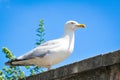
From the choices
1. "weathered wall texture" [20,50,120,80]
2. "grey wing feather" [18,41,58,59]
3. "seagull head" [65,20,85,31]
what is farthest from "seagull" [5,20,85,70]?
"weathered wall texture" [20,50,120,80]

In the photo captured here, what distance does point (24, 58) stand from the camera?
9375 millimetres

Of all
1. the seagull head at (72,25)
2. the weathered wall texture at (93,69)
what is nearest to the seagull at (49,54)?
the seagull head at (72,25)

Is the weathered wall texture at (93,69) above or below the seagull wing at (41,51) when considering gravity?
below

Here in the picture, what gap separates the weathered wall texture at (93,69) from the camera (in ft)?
21.8

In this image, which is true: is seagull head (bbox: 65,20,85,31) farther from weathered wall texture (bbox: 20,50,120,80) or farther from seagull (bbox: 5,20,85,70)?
weathered wall texture (bbox: 20,50,120,80)

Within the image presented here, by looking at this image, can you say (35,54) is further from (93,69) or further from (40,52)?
(93,69)

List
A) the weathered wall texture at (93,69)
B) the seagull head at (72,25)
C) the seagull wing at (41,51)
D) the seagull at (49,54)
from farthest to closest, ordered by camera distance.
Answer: the seagull head at (72,25) → the seagull wing at (41,51) → the seagull at (49,54) → the weathered wall texture at (93,69)

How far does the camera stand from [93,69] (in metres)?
6.93

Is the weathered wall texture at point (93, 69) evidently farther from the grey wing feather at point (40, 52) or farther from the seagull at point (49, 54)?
the grey wing feather at point (40, 52)

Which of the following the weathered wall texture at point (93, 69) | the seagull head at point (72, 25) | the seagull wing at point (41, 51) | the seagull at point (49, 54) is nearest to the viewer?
the weathered wall texture at point (93, 69)

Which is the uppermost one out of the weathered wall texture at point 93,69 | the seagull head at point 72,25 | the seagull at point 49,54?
the seagull head at point 72,25

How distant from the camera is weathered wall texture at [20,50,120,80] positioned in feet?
21.8

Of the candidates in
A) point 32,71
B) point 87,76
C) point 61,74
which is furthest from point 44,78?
point 32,71

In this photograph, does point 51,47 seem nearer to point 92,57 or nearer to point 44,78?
point 44,78
